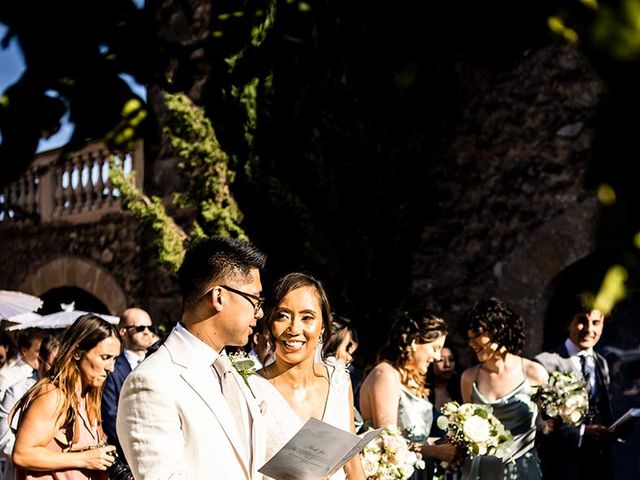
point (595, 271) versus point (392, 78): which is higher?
point (392, 78)

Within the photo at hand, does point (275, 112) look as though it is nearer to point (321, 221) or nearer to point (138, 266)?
point (321, 221)

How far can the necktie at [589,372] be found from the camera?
20.8 ft

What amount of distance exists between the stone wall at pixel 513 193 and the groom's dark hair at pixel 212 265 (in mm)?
5693

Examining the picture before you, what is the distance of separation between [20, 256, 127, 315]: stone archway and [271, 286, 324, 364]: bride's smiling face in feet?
26.5

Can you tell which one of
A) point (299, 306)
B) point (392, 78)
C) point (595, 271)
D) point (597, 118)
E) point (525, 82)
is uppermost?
point (525, 82)

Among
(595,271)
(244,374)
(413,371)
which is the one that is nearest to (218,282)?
(244,374)

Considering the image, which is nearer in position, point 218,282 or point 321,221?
point 218,282

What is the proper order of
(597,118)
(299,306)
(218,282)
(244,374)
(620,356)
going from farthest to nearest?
1. (620,356)
2. (299,306)
3. (244,374)
4. (218,282)
5. (597,118)

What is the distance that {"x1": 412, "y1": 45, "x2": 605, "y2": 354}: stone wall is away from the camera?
27.6 feet

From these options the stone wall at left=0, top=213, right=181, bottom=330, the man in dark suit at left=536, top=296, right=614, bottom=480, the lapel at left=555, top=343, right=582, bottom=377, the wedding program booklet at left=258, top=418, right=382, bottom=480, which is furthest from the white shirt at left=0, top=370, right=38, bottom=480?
the stone wall at left=0, top=213, right=181, bottom=330

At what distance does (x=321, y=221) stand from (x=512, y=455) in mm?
3902

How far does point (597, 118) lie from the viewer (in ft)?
3.63

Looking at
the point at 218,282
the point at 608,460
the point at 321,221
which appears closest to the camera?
the point at 218,282

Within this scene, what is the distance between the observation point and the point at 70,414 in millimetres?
4273
